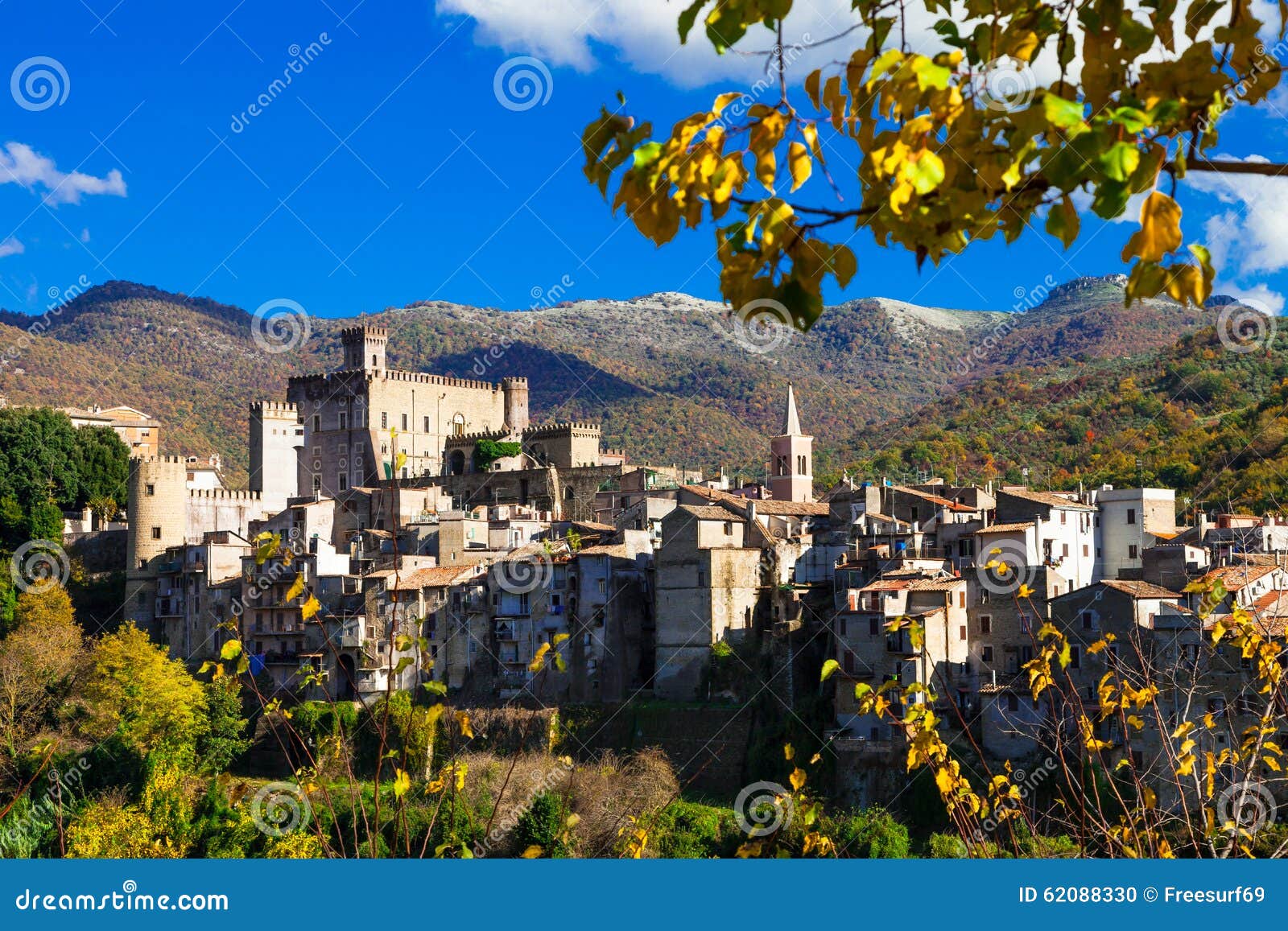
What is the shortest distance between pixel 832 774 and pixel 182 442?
75196 mm

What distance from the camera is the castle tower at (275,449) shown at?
70.8m

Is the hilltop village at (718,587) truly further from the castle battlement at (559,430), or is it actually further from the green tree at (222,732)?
the castle battlement at (559,430)

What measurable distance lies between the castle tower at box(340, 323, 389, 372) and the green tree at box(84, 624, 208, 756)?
2712 cm

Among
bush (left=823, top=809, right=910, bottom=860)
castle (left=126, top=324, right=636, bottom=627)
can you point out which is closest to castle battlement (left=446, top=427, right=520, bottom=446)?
castle (left=126, top=324, right=636, bottom=627)

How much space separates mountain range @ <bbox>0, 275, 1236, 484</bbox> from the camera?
107m

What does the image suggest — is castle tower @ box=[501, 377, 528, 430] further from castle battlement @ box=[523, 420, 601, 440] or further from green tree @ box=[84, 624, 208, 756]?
green tree @ box=[84, 624, 208, 756]

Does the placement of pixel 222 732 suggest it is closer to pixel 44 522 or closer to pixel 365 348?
pixel 44 522

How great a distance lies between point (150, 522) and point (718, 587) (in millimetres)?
24089

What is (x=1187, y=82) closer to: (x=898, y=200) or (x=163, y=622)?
(x=898, y=200)

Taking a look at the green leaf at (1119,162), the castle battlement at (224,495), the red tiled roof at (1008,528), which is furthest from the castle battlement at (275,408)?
the green leaf at (1119,162)

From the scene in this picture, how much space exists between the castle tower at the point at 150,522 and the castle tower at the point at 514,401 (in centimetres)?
1990

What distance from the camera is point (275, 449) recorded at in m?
72.0

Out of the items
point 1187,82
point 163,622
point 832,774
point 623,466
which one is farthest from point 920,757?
point 623,466

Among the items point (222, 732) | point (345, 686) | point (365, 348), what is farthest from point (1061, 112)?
point (365, 348)
